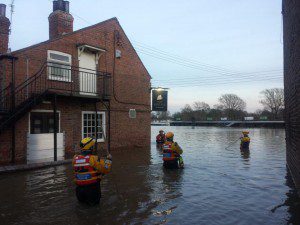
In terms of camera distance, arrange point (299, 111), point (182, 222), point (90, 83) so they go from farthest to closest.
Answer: point (90, 83) → point (299, 111) → point (182, 222)

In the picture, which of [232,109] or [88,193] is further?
[232,109]

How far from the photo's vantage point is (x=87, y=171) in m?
6.62

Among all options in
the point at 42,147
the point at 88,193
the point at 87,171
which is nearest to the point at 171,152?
the point at 88,193

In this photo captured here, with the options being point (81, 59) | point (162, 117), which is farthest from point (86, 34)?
point (162, 117)

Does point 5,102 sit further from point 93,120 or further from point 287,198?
point 287,198

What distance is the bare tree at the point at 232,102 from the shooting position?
103 metres

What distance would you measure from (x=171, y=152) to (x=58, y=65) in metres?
7.77

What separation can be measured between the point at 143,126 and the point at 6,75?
32.6 feet

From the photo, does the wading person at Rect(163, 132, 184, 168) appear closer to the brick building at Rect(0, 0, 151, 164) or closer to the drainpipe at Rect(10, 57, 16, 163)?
the brick building at Rect(0, 0, 151, 164)

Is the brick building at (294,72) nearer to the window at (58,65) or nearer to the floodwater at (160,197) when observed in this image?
the floodwater at (160,197)

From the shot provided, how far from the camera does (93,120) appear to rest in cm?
1781

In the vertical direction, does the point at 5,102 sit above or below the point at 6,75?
below

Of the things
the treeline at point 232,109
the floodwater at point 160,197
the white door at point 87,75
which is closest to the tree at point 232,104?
the treeline at point 232,109

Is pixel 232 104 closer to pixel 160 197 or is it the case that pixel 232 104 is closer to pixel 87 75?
pixel 87 75
